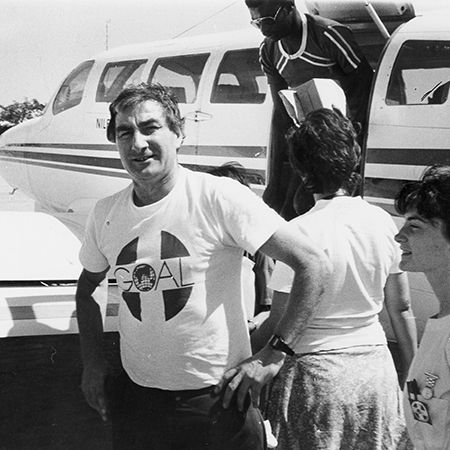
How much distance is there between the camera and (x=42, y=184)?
9055 millimetres

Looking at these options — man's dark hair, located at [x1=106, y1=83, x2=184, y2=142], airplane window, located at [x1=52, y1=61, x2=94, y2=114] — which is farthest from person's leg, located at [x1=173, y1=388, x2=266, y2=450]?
airplane window, located at [x1=52, y1=61, x2=94, y2=114]

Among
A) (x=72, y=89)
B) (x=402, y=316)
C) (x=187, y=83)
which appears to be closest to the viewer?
(x=402, y=316)

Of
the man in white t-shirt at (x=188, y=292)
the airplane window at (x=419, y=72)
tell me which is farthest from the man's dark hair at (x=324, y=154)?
the airplane window at (x=419, y=72)

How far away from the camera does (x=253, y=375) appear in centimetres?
213

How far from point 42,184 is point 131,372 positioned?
Answer: 7.07 metres

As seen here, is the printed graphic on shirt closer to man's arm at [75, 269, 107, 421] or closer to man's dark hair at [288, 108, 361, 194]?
man's arm at [75, 269, 107, 421]

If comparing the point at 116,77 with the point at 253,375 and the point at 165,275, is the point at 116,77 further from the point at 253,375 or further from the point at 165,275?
the point at 253,375

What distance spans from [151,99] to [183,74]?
500cm

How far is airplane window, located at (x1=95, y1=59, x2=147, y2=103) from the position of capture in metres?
7.91

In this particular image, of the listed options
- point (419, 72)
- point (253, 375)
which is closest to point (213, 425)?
point (253, 375)

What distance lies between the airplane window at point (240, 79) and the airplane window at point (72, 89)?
2307 mm

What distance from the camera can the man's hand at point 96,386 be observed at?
2.36 meters

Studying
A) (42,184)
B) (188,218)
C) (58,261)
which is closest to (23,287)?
(58,261)

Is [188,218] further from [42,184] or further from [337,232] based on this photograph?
[42,184]
